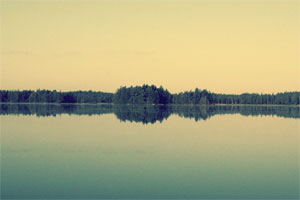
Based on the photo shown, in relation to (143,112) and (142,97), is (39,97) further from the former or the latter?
(143,112)

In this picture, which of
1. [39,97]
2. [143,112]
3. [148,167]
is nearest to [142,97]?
[39,97]

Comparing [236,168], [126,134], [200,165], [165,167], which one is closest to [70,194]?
[165,167]

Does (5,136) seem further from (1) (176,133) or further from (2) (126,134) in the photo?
(1) (176,133)

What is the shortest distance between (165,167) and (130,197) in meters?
4.75

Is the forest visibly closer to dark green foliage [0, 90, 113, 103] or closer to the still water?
dark green foliage [0, 90, 113, 103]

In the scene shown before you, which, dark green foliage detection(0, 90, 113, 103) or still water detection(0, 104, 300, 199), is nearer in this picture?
still water detection(0, 104, 300, 199)

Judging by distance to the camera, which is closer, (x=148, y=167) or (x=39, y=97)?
(x=148, y=167)

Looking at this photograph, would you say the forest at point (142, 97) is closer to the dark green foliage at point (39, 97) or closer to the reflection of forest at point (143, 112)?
the dark green foliage at point (39, 97)

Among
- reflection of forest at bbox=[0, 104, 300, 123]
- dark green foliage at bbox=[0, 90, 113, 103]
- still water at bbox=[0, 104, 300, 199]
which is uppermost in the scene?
dark green foliage at bbox=[0, 90, 113, 103]

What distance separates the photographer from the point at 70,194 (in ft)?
40.8

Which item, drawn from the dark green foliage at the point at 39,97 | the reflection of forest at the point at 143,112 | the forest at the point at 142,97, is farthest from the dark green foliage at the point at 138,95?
the reflection of forest at the point at 143,112

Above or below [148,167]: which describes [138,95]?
above

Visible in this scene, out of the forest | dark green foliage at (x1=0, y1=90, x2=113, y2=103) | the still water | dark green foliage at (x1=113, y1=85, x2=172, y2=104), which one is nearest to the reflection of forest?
the still water

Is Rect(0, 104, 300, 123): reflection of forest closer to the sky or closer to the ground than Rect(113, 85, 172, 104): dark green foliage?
closer to the ground
